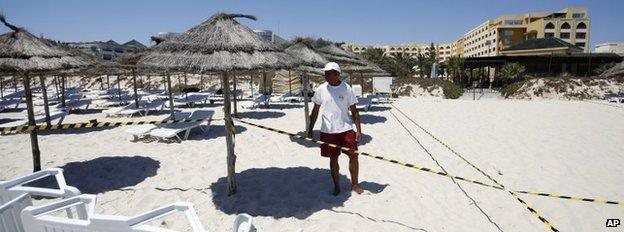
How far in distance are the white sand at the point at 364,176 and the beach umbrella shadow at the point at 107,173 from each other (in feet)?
0.06

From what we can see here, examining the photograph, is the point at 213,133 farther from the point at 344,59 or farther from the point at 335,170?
the point at 335,170

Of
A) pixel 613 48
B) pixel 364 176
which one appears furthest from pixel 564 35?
pixel 364 176

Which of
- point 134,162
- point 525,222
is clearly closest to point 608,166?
point 525,222

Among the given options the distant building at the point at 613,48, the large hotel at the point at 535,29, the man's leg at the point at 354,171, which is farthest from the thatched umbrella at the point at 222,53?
the distant building at the point at 613,48

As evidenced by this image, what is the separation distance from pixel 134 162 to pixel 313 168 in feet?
10.8

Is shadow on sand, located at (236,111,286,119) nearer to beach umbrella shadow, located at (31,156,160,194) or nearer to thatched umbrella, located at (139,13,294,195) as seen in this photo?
beach umbrella shadow, located at (31,156,160,194)

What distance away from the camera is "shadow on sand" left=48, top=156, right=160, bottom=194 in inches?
217

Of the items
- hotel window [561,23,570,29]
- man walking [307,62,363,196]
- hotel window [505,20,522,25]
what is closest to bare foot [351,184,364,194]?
man walking [307,62,363,196]

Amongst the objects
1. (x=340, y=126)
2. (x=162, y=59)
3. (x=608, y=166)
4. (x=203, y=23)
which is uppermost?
(x=203, y=23)

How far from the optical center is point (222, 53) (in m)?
4.69

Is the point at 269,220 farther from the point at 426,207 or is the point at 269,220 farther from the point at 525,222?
the point at 525,222

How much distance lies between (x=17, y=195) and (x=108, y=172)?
388 cm

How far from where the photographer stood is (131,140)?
28.3ft

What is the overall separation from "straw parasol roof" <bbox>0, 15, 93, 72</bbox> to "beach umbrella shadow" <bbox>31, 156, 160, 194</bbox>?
175 centimetres
